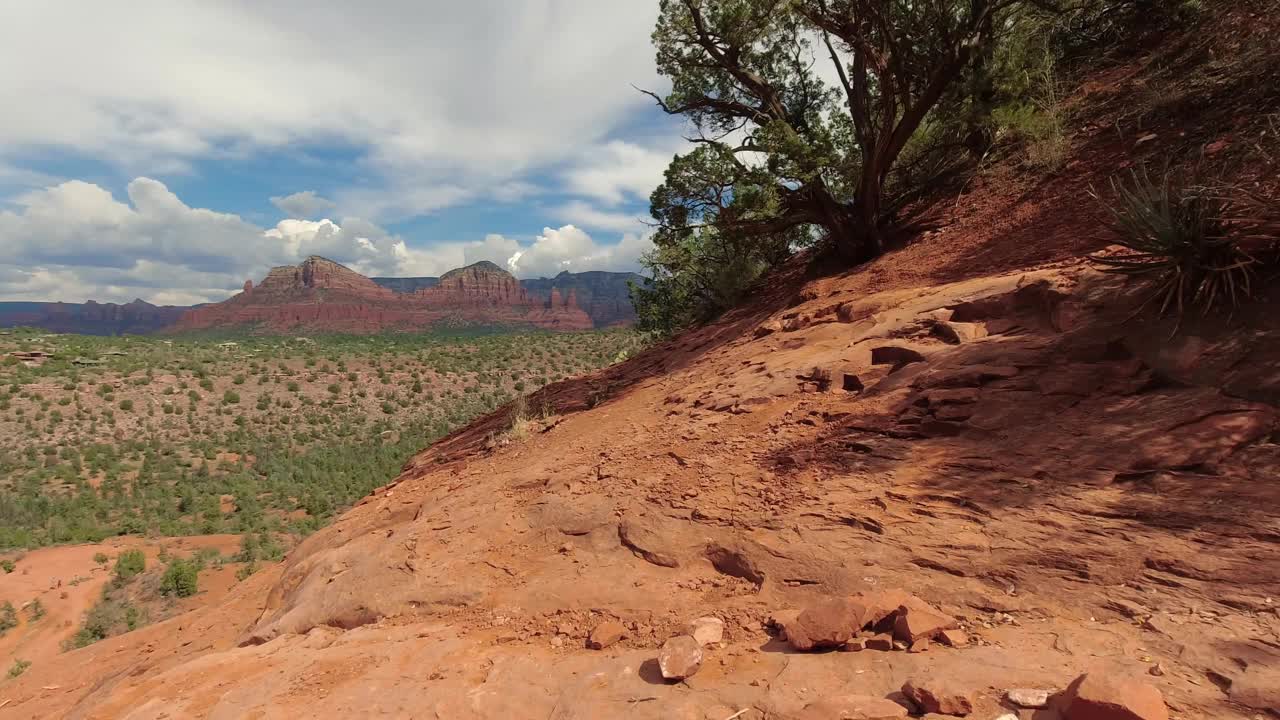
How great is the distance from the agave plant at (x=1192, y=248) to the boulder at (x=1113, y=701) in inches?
120

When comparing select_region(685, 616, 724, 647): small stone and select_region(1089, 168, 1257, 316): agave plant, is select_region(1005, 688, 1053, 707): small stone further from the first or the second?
select_region(1089, 168, 1257, 316): agave plant

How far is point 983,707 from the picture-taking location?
2180mm

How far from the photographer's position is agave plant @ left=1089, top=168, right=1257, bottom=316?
380cm

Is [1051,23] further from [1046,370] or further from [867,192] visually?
[1046,370]

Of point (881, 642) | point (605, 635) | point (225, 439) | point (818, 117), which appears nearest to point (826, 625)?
point (881, 642)

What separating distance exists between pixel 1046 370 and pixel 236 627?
25.8 feet

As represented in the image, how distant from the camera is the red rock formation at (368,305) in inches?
5049

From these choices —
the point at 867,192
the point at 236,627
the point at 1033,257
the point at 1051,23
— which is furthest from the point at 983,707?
the point at 1051,23

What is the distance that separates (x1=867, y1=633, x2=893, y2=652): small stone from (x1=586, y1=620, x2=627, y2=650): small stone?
142cm

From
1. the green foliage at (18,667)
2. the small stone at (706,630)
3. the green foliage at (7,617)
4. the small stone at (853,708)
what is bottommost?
the green foliage at (7,617)

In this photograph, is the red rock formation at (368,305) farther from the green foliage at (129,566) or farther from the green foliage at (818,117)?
the green foliage at (818,117)

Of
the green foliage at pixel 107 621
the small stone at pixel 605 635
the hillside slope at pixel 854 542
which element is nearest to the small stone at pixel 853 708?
the hillside slope at pixel 854 542

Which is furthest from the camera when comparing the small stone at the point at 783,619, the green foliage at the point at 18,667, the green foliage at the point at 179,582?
the green foliage at the point at 179,582

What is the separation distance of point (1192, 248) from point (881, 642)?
3483 millimetres
